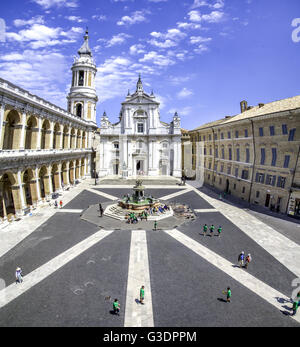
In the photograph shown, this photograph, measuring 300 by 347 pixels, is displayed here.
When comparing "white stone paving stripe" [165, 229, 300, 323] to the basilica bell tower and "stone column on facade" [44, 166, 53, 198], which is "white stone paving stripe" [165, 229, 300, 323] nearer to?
"stone column on facade" [44, 166, 53, 198]

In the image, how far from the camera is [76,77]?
50656 millimetres

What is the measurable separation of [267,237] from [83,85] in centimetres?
5011

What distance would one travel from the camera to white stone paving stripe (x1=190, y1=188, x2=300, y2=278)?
623 inches

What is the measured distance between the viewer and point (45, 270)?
14.0m

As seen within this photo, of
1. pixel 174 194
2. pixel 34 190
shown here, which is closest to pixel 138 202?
pixel 174 194

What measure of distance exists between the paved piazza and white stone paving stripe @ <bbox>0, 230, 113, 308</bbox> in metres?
0.06

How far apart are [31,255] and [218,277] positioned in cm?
1367

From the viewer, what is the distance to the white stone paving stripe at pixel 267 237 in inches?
623

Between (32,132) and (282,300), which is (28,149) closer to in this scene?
(32,132)

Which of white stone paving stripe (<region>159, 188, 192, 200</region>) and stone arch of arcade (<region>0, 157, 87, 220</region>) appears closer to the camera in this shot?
stone arch of arcade (<region>0, 157, 87, 220</region>)

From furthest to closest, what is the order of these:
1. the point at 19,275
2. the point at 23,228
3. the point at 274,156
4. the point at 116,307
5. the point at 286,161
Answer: the point at 274,156 → the point at 286,161 → the point at 23,228 → the point at 19,275 → the point at 116,307

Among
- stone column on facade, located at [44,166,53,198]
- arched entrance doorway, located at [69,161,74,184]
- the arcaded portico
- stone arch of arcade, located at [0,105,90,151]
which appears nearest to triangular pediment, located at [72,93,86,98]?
stone arch of arcade, located at [0,105,90,151]

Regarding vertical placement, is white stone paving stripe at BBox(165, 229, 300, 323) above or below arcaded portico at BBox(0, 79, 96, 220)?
below

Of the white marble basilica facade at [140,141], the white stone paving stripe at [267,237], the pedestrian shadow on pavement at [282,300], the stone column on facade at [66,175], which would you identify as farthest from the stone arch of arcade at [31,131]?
the white stone paving stripe at [267,237]
